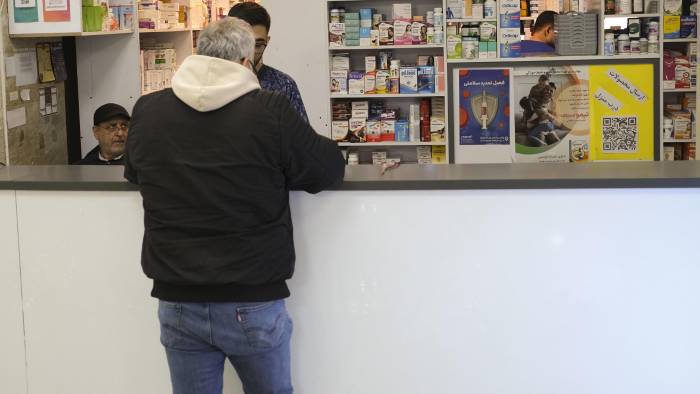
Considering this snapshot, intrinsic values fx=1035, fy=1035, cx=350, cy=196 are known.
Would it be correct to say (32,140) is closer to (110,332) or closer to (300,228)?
(110,332)

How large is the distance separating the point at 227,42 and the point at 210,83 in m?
0.15

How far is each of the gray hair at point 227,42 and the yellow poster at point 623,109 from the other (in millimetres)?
4877

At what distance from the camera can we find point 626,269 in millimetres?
3422

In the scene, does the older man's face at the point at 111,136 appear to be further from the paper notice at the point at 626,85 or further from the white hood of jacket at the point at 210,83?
the paper notice at the point at 626,85

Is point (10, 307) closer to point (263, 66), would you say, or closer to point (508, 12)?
point (263, 66)

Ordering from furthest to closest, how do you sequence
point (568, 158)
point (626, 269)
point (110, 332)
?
1. point (568, 158)
2. point (110, 332)
3. point (626, 269)

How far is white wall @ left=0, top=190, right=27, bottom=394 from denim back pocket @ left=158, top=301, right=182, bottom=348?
35.6 inches

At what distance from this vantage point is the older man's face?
18.7ft

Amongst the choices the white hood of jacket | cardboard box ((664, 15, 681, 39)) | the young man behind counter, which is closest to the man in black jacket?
the white hood of jacket

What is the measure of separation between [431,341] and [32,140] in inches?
→ 118

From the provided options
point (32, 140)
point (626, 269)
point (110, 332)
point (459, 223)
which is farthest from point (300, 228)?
point (32, 140)

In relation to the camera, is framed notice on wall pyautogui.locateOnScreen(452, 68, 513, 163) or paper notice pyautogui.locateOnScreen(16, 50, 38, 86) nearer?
paper notice pyautogui.locateOnScreen(16, 50, 38, 86)

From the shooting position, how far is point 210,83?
2998mm

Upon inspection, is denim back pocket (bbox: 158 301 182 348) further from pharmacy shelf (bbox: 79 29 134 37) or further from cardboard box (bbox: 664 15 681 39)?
cardboard box (bbox: 664 15 681 39)
